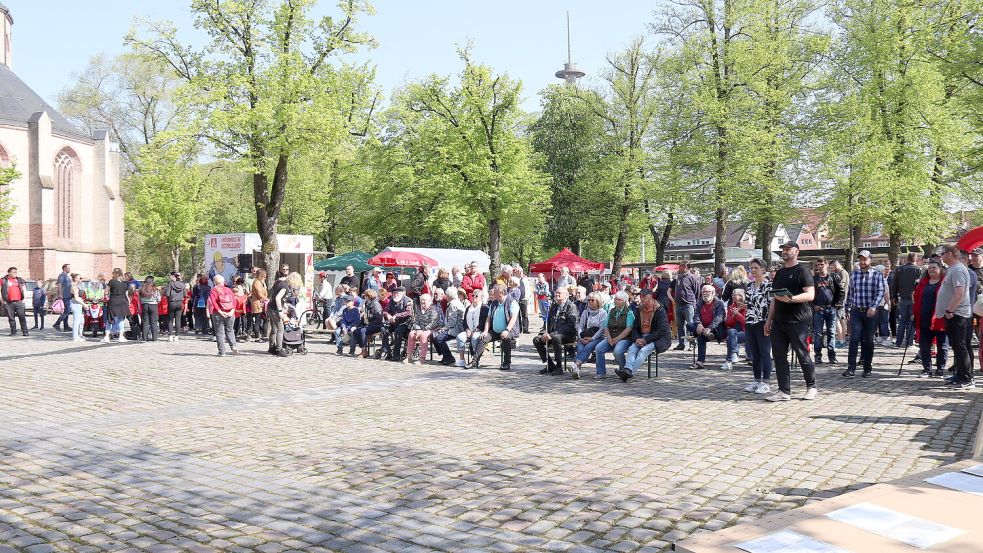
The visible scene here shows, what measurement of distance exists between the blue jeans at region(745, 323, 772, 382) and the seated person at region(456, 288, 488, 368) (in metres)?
4.93

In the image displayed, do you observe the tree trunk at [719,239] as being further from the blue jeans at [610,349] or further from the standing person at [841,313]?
the blue jeans at [610,349]

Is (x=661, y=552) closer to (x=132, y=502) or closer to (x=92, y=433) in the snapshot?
(x=132, y=502)

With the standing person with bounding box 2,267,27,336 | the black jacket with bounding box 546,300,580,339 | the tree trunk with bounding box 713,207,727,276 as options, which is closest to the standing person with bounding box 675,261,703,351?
the black jacket with bounding box 546,300,580,339

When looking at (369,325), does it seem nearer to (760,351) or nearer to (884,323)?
(760,351)

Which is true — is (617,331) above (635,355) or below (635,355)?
above

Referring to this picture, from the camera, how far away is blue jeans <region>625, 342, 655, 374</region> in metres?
11.1

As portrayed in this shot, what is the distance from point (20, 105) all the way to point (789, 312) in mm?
52514

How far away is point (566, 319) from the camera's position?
40.7 ft

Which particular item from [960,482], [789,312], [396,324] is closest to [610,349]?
[789,312]

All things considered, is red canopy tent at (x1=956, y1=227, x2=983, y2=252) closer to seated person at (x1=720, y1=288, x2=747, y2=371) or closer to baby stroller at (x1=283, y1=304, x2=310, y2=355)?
seated person at (x1=720, y1=288, x2=747, y2=371)

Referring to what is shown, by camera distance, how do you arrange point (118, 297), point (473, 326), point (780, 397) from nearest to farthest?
1. point (780, 397)
2. point (473, 326)
3. point (118, 297)

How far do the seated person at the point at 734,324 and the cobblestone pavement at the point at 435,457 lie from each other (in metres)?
1.44

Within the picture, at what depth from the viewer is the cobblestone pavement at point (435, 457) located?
15.0ft

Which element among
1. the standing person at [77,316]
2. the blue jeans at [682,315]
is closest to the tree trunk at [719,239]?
the blue jeans at [682,315]
